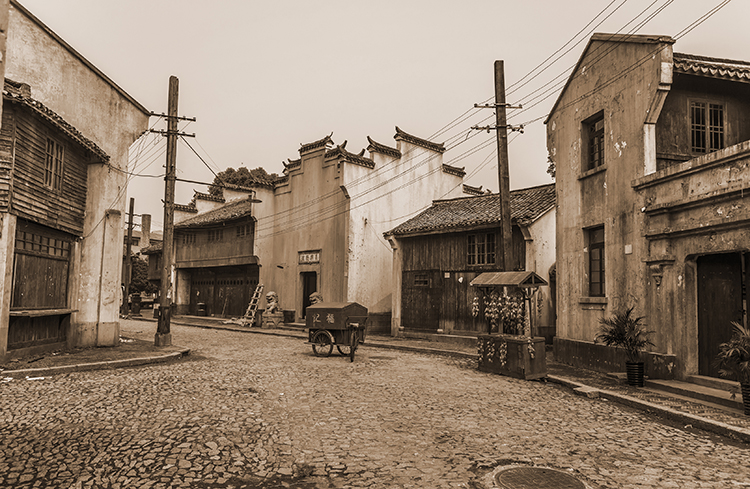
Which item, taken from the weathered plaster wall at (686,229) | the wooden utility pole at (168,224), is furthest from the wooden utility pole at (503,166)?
the wooden utility pole at (168,224)

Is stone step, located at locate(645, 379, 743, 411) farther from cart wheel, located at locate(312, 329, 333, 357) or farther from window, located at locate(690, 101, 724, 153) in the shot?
cart wheel, located at locate(312, 329, 333, 357)

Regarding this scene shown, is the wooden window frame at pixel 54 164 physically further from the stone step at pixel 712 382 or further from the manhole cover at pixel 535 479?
the stone step at pixel 712 382

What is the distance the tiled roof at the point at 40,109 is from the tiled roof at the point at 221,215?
14.4m

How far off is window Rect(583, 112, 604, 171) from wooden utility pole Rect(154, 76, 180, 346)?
1224 cm

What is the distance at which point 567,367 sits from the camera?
1373 cm

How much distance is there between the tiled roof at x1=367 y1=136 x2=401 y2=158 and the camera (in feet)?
82.2

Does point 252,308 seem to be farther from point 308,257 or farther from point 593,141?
point 593,141

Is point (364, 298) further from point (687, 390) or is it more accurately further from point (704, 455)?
point (704, 455)

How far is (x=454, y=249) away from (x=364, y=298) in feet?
19.2

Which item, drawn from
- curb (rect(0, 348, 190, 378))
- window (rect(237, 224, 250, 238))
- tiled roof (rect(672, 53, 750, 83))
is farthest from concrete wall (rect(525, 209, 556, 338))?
window (rect(237, 224, 250, 238))

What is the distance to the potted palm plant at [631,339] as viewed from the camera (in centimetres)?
1063

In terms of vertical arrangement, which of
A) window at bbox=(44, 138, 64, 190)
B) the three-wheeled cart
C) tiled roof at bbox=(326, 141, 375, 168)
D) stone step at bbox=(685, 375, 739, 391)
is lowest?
stone step at bbox=(685, 375, 739, 391)

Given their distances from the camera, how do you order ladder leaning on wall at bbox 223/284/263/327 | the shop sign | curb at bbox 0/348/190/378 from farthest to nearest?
ladder leaning on wall at bbox 223/284/263/327 < the shop sign < curb at bbox 0/348/190/378

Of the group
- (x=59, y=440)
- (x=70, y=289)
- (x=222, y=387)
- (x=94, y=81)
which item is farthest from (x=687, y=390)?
(x=94, y=81)
